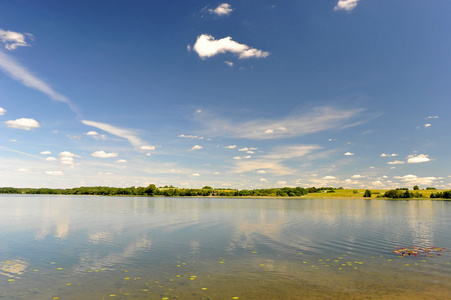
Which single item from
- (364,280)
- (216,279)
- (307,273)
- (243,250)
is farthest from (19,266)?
(364,280)

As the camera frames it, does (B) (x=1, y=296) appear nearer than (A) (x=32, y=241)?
Yes

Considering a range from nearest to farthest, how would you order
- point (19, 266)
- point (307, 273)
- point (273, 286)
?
1. point (273, 286)
2. point (307, 273)
3. point (19, 266)

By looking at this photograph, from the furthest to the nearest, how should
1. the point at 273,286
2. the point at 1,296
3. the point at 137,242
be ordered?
the point at 137,242 < the point at 273,286 < the point at 1,296

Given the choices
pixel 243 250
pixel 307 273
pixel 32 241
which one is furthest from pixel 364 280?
pixel 32 241

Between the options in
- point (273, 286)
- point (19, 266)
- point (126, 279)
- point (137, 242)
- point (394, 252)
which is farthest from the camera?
point (137, 242)

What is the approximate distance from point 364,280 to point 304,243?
16960 millimetres

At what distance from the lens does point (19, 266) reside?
27062 mm

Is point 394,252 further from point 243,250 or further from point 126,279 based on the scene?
point 126,279

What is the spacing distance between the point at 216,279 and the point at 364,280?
43.8ft

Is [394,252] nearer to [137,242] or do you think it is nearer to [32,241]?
[137,242]

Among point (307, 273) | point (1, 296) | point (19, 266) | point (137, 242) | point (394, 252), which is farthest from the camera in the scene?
point (137, 242)

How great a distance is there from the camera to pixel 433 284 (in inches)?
898

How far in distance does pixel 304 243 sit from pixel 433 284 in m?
18.8

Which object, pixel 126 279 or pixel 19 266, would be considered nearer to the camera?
pixel 126 279
